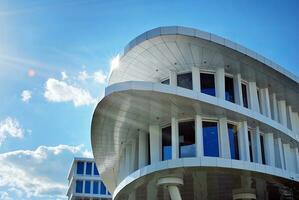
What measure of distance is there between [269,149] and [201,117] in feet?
14.3

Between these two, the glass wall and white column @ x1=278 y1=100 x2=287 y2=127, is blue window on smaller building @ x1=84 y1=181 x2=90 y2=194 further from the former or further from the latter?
white column @ x1=278 y1=100 x2=287 y2=127

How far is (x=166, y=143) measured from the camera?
2250 cm

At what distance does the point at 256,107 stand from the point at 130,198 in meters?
9.76

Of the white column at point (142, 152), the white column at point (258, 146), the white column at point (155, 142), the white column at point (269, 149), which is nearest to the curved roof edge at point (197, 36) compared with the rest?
the white column at point (258, 146)

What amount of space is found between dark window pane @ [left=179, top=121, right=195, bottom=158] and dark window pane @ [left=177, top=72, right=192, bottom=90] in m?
2.16

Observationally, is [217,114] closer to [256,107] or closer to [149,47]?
[256,107]

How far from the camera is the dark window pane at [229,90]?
880 inches

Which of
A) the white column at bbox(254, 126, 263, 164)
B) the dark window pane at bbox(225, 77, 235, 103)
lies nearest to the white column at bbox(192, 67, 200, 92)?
the dark window pane at bbox(225, 77, 235, 103)

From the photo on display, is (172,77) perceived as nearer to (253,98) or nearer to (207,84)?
(207,84)

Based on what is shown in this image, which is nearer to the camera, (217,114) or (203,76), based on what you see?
(217,114)

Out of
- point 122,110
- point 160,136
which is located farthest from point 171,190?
point 122,110

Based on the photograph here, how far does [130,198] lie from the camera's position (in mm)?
25938

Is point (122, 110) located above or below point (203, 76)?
below

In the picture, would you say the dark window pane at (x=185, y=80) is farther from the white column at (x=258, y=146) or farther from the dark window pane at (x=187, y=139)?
the white column at (x=258, y=146)
